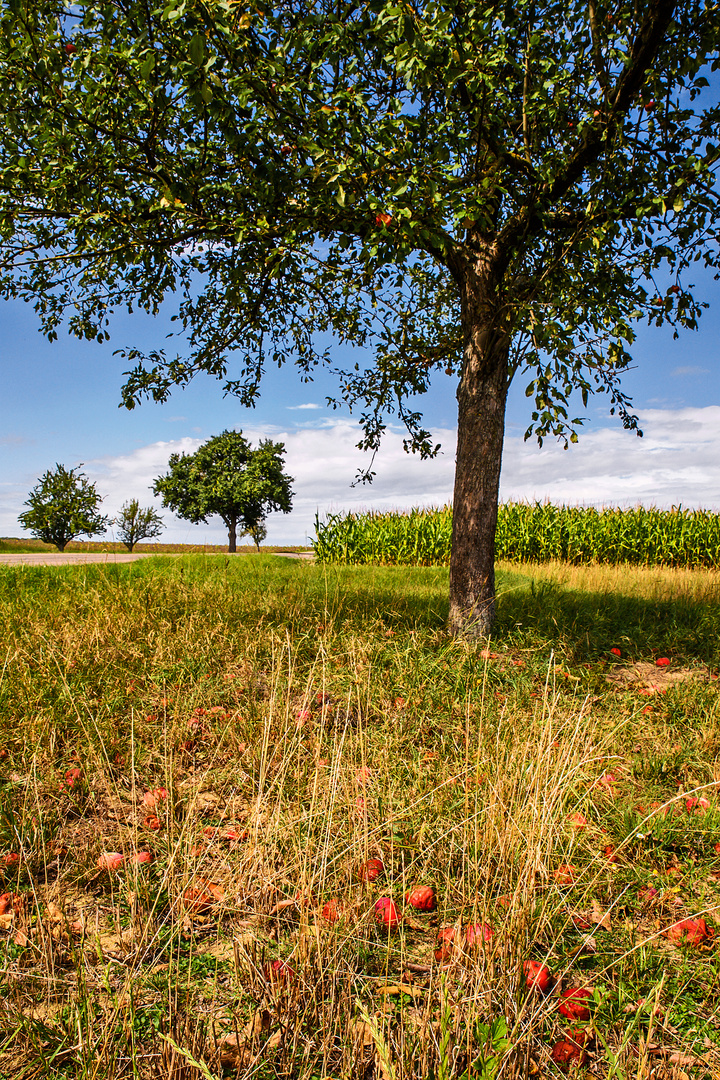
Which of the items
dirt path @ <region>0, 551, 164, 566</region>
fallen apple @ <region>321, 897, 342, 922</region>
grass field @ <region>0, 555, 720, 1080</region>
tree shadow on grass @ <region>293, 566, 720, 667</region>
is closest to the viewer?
grass field @ <region>0, 555, 720, 1080</region>

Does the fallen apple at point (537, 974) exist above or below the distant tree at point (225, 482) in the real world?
below

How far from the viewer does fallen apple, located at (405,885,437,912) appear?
232 centimetres

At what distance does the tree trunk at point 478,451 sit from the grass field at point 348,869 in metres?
0.99

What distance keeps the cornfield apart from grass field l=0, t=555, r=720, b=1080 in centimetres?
1367

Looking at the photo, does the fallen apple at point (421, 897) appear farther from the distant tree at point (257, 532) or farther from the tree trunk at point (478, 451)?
the distant tree at point (257, 532)

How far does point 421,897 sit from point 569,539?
60.0ft

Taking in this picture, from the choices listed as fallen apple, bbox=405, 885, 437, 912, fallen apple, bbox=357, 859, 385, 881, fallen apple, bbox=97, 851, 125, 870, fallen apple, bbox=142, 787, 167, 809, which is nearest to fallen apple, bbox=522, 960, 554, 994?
fallen apple, bbox=405, 885, 437, 912

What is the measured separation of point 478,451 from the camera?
6.15m

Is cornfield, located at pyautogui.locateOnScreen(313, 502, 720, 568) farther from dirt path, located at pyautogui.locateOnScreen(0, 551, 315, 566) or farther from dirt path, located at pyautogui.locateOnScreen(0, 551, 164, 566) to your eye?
dirt path, located at pyautogui.locateOnScreen(0, 551, 164, 566)

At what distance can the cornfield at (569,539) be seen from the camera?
19156 mm

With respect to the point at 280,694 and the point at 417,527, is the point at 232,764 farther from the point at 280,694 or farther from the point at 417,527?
the point at 417,527

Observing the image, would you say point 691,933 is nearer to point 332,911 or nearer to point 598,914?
point 598,914

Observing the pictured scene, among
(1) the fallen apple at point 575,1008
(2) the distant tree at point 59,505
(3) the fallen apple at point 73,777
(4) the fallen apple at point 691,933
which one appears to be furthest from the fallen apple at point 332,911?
(2) the distant tree at point 59,505

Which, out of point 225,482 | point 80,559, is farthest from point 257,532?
point 80,559
